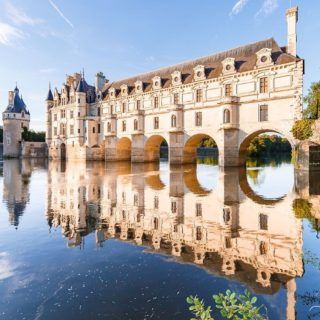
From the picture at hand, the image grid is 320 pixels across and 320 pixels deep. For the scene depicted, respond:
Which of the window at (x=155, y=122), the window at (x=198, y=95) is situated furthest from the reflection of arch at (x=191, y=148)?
the window at (x=155, y=122)

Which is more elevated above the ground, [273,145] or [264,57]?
[264,57]

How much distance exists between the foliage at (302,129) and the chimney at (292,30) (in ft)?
27.9

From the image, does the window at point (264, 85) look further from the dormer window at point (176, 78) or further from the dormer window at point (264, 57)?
the dormer window at point (176, 78)

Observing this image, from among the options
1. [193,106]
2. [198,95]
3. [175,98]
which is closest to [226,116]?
[193,106]

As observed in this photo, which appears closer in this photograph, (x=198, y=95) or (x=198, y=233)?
(x=198, y=233)

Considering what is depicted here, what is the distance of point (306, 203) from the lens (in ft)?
34.6

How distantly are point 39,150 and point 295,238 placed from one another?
70.4 m

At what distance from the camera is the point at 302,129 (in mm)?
22953

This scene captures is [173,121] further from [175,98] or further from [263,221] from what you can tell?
[263,221]

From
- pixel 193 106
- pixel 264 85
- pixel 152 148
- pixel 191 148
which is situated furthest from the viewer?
pixel 152 148

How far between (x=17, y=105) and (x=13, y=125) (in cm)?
706

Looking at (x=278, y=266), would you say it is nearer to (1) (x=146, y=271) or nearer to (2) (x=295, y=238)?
(2) (x=295, y=238)

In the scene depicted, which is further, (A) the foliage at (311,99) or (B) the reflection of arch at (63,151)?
(B) the reflection of arch at (63,151)

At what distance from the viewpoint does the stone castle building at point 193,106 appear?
25812mm
